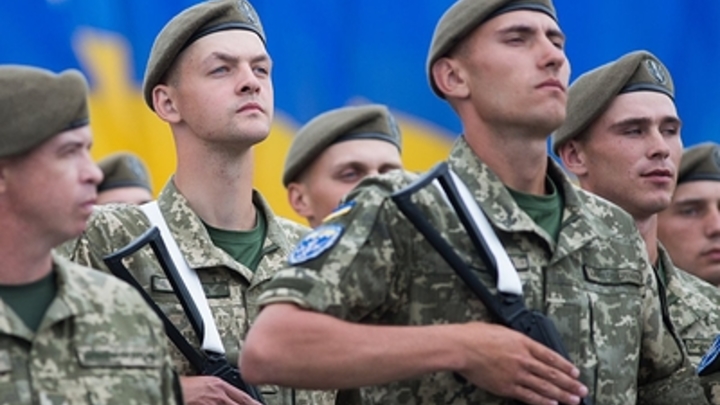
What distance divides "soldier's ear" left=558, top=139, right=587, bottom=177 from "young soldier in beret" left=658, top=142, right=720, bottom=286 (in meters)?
1.77

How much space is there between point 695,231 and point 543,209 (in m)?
3.74

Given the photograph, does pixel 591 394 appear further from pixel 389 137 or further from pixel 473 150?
pixel 389 137

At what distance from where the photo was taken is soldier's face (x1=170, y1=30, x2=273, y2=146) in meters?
6.65

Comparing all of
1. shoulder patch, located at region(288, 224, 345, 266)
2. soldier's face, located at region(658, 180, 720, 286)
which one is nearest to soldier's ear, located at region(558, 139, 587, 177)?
soldier's face, located at region(658, 180, 720, 286)

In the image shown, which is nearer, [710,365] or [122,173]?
[710,365]

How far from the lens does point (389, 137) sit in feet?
30.1

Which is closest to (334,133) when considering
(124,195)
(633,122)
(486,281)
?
(124,195)

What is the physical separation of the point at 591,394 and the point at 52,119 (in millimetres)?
1758

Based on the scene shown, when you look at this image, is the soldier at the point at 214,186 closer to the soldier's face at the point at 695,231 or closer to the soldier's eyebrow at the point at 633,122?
the soldier's eyebrow at the point at 633,122

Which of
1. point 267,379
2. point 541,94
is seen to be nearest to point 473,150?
point 541,94

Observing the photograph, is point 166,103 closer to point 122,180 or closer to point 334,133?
point 334,133

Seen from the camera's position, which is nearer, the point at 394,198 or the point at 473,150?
the point at 394,198

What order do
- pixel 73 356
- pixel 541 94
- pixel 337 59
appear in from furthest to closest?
pixel 337 59 < pixel 541 94 < pixel 73 356

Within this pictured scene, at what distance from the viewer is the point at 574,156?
25.0 feet
